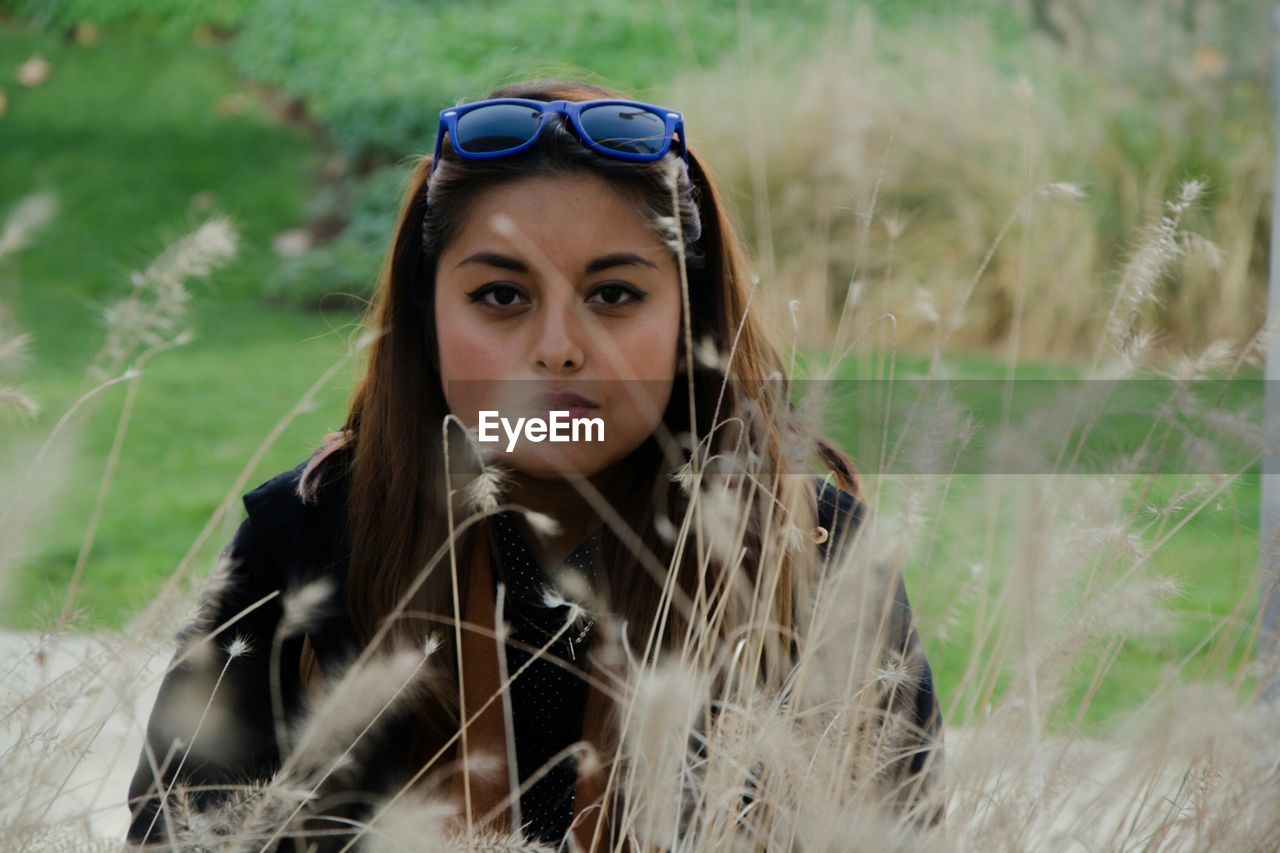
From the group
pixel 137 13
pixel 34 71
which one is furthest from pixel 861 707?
pixel 137 13

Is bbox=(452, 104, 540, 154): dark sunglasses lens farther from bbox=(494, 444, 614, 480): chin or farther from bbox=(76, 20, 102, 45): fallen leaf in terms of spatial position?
bbox=(76, 20, 102, 45): fallen leaf

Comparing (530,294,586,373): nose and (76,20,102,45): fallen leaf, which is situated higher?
(530,294,586,373): nose

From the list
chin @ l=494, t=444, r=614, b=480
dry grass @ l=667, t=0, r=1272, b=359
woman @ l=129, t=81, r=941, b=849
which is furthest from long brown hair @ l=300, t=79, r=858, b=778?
dry grass @ l=667, t=0, r=1272, b=359

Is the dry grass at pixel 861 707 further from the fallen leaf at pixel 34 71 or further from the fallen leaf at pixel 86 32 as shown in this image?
the fallen leaf at pixel 86 32

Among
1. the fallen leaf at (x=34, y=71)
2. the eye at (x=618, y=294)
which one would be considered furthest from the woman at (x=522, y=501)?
the fallen leaf at (x=34, y=71)

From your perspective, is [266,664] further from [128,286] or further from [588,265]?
[128,286]

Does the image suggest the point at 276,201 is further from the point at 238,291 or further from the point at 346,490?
the point at 346,490

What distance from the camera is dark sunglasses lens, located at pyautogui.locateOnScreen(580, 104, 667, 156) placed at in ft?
5.74

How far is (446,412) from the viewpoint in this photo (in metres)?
1.93

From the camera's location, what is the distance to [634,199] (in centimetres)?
175

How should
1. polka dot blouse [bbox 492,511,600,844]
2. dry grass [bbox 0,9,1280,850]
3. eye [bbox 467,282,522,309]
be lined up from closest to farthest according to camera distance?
dry grass [bbox 0,9,1280,850]
eye [bbox 467,282,522,309]
polka dot blouse [bbox 492,511,600,844]

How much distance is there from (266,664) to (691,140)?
189 cm

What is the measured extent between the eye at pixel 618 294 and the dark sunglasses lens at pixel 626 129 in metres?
0.17

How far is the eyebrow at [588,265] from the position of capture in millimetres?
1657
